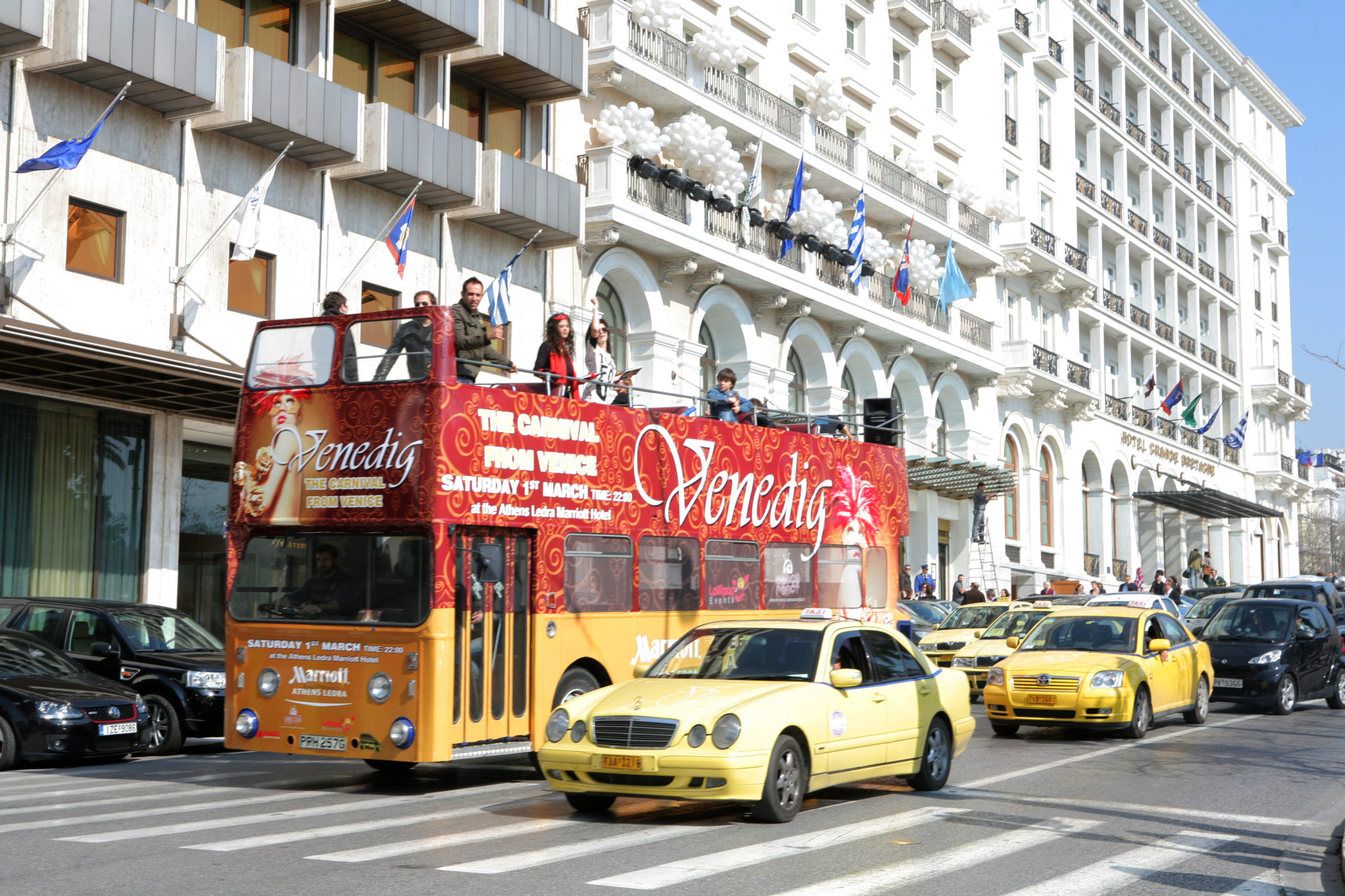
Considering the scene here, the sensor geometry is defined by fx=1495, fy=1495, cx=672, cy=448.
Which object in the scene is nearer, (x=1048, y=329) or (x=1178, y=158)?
(x=1048, y=329)

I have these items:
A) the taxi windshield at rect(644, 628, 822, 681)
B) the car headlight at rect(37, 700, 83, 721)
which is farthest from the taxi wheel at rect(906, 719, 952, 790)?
the car headlight at rect(37, 700, 83, 721)

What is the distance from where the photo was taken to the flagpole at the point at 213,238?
21766mm

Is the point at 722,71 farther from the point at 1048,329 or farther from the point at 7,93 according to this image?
the point at 1048,329

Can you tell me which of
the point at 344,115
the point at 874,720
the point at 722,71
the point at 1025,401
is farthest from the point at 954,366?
the point at 874,720

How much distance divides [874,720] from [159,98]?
1485 cm

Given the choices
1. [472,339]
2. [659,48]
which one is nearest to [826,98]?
[659,48]

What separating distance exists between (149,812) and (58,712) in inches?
169

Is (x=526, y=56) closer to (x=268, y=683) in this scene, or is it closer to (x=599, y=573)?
(x=599, y=573)

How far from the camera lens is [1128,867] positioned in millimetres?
9039

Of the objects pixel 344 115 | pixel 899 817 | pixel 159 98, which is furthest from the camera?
pixel 344 115

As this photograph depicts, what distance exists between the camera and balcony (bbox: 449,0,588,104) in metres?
26.8

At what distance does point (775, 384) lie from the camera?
36.1 m

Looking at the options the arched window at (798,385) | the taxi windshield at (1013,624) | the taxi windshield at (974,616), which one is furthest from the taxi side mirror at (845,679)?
the arched window at (798,385)

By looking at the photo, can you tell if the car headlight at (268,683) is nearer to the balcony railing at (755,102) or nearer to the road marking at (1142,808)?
the road marking at (1142,808)
